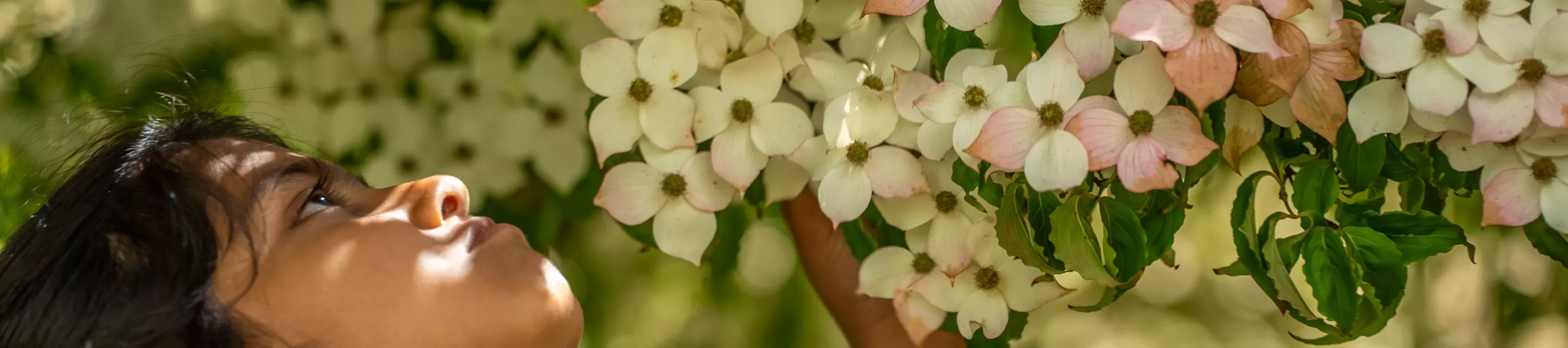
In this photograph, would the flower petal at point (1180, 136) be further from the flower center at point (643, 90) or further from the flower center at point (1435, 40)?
the flower center at point (643, 90)

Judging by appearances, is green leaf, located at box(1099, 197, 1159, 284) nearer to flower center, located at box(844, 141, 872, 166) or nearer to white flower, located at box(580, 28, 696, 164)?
flower center, located at box(844, 141, 872, 166)

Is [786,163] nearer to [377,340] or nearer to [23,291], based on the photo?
[377,340]

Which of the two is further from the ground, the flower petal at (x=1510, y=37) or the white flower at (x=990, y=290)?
the flower petal at (x=1510, y=37)

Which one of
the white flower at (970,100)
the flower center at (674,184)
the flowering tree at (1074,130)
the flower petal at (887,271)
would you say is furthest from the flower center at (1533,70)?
the flower center at (674,184)

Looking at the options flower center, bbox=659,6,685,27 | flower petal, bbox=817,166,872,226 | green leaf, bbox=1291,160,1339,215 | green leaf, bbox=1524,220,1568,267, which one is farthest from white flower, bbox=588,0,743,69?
green leaf, bbox=1524,220,1568,267

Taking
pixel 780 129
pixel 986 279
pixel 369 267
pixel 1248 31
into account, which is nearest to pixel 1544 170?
pixel 1248 31

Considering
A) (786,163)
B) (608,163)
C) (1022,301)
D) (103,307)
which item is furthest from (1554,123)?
(103,307)
